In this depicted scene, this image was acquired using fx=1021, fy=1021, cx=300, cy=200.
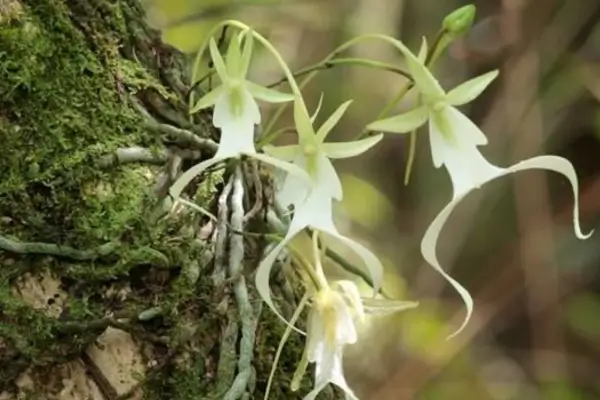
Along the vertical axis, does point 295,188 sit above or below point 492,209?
below

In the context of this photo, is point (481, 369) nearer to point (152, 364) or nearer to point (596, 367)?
point (596, 367)

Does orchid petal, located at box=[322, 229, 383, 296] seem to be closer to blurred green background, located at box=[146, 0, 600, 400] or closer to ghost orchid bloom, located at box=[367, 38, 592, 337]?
ghost orchid bloom, located at box=[367, 38, 592, 337]

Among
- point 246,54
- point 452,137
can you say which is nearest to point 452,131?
point 452,137

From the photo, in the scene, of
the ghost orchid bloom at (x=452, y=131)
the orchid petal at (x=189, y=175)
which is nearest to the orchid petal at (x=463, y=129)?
the ghost orchid bloom at (x=452, y=131)

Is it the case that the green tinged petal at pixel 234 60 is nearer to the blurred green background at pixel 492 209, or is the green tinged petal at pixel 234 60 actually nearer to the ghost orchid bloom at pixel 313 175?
the ghost orchid bloom at pixel 313 175

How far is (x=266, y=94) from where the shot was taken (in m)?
0.49

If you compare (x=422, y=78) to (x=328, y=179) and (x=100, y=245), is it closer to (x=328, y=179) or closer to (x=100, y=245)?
(x=328, y=179)

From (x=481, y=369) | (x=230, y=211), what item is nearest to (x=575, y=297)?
(x=481, y=369)

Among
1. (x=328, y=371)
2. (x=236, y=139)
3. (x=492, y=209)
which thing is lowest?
(x=328, y=371)

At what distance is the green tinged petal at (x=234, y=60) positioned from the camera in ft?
1.58

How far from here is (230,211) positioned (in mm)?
550

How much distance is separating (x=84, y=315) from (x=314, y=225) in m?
0.12

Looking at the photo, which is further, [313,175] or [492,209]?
[492,209]

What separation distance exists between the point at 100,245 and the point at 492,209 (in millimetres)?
1482
